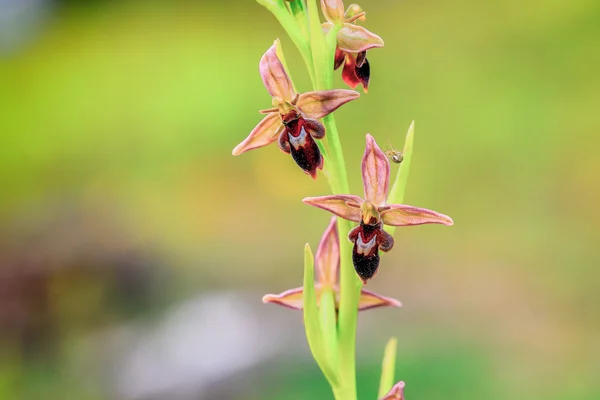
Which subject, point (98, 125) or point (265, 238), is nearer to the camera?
point (265, 238)

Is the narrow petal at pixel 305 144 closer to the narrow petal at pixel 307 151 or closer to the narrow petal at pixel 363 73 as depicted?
the narrow petal at pixel 307 151

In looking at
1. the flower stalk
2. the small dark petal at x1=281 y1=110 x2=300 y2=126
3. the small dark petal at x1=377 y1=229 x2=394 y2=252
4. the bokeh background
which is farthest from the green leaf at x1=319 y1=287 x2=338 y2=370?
the bokeh background

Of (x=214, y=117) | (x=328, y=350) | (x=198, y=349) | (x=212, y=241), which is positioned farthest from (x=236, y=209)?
(x=328, y=350)

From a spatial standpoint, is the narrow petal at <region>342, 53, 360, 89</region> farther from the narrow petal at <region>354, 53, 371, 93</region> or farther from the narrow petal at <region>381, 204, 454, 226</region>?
the narrow petal at <region>381, 204, 454, 226</region>

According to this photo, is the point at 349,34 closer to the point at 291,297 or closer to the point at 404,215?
the point at 404,215

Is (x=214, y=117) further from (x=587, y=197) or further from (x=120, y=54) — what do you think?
(x=587, y=197)

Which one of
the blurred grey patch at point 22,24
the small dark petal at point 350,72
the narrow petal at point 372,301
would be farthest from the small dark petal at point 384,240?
the blurred grey patch at point 22,24

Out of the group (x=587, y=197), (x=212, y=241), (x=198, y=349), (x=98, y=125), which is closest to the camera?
(x=198, y=349)

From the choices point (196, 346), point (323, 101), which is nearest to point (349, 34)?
point (323, 101)
